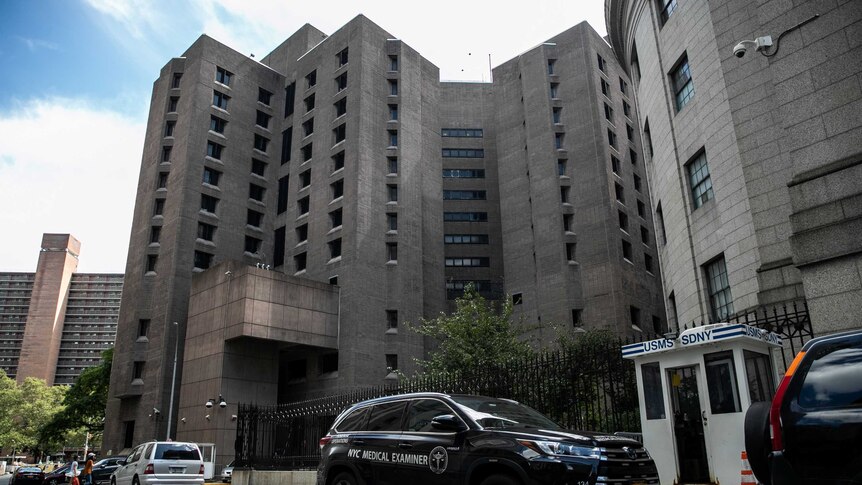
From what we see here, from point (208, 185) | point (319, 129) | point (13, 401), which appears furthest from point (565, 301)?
point (13, 401)

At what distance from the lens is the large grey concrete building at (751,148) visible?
11.8 metres

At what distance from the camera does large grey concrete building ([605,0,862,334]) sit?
11.8m

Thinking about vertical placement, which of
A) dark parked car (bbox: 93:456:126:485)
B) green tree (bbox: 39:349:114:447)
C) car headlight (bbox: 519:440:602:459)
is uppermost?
green tree (bbox: 39:349:114:447)

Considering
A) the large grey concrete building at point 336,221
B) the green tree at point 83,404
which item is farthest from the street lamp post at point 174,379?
the green tree at point 83,404

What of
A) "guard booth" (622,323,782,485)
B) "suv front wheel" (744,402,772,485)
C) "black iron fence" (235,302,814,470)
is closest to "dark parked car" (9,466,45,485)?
"black iron fence" (235,302,814,470)

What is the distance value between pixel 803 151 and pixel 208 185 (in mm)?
51366

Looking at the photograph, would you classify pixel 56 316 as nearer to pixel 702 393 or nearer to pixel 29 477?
pixel 29 477

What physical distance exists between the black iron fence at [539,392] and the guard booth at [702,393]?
0.99 metres

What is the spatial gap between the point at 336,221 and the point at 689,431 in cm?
4389

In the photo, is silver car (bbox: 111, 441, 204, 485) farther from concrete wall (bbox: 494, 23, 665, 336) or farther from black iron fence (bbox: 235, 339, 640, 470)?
concrete wall (bbox: 494, 23, 665, 336)

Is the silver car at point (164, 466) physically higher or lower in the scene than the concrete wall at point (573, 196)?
lower

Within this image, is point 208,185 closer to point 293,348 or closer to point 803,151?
point 293,348

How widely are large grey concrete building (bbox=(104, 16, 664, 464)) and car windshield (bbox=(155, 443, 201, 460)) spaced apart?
24.8 meters

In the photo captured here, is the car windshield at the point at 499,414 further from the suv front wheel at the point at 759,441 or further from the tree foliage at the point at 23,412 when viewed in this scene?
the tree foliage at the point at 23,412
